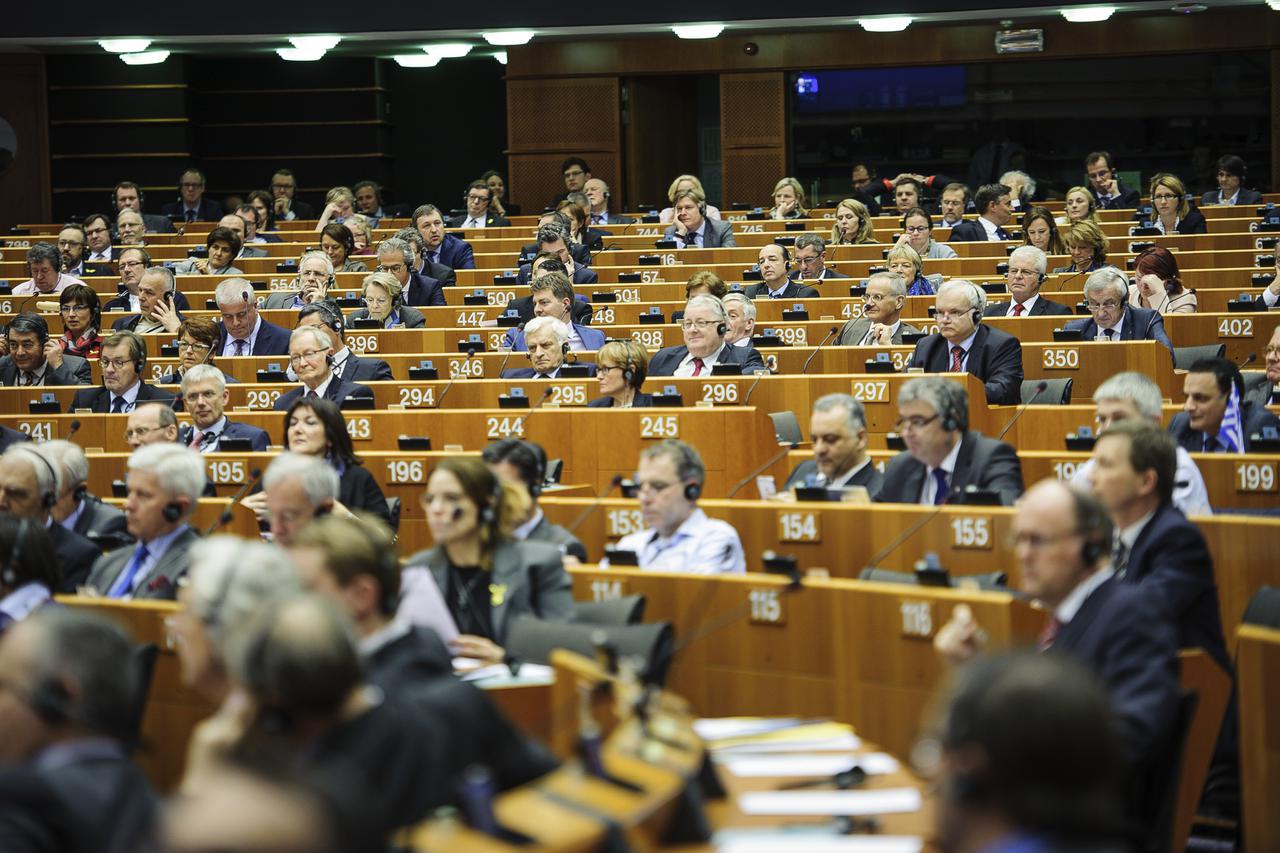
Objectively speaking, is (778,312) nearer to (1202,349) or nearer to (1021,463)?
(1202,349)

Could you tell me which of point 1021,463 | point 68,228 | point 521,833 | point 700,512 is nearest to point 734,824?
point 521,833

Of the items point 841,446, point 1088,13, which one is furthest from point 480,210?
point 841,446

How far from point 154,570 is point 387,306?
164 inches

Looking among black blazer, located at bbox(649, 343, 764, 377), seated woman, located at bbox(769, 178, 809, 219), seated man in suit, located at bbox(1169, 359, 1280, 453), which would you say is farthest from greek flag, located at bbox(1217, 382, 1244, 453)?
seated woman, located at bbox(769, 178, 809, 219)

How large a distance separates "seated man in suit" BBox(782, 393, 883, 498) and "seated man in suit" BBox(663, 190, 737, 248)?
559cm

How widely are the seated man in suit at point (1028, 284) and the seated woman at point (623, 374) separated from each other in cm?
228

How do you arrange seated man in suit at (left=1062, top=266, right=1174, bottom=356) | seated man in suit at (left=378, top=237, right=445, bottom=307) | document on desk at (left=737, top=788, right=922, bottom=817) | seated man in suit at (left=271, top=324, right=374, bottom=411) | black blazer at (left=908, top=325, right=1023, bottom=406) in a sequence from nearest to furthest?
1. document on desk at (left=737, top=788, right=922, bottom=817)
2. black blazer at (left=908, top=325, right=1023, bottom=406)
3. seated man in suit at (left=271, top=324, right=374, bottom=411)
4. seated man in suit at (left=1062, top=266, right=1174, bottom=356)
5. seated man in suit at (left=378, top=237, right=445, bottom=307)

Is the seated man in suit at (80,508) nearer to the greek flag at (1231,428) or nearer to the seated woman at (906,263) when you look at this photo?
the greek flag at (1231,428)

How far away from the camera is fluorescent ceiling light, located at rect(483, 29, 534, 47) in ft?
42.8

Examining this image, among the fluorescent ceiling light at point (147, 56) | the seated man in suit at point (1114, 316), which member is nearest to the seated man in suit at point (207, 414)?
the seated man in suit at point (1114, 316)

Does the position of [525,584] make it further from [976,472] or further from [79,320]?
[79,320]

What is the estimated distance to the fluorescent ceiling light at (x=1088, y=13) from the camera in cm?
1241

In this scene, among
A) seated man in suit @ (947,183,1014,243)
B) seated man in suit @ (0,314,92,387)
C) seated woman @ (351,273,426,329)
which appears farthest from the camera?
seated man in suit @ (947,183,1014,243)

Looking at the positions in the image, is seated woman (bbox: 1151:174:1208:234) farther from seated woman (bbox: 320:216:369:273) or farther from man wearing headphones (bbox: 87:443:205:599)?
man wearing headphones (bbox: 87:443:205:599)
